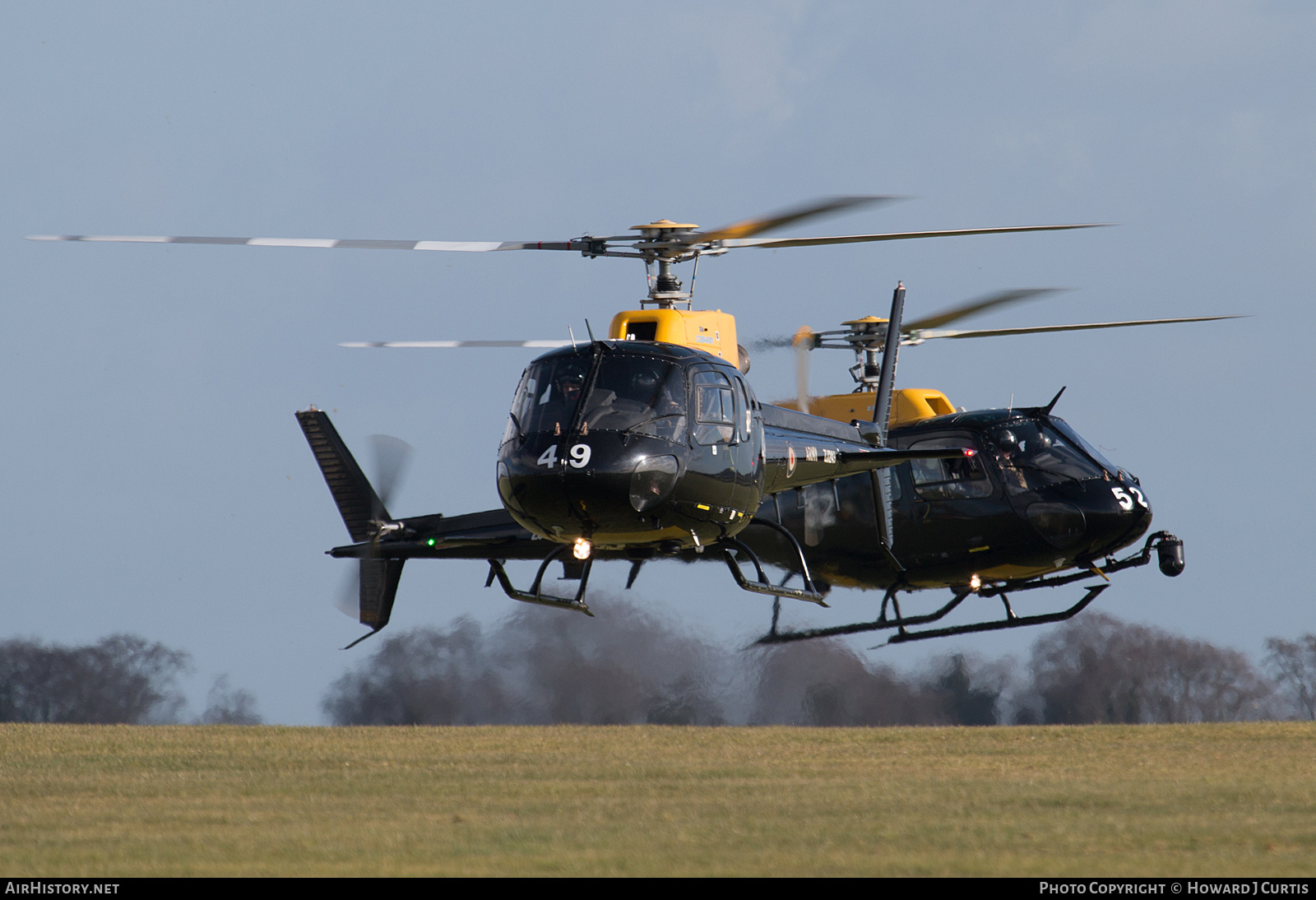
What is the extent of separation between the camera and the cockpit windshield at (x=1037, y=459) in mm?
18531

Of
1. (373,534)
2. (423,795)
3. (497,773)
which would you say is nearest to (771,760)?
(497,773)

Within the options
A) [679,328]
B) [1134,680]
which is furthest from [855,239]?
[1134,680]

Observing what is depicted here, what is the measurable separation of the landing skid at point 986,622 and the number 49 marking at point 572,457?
7.47m

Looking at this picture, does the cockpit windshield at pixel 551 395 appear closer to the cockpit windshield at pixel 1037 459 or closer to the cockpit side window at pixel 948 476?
the cockpit side window at pixel 948 476

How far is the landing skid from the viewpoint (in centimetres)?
1880

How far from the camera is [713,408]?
13555 mm

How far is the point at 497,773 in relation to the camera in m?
12.8

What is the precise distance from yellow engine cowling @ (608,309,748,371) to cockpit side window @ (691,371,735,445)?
1056 mm

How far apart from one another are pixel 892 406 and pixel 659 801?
11.4 m

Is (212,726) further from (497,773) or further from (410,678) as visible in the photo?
(497,773)

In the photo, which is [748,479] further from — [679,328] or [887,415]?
[887,415]

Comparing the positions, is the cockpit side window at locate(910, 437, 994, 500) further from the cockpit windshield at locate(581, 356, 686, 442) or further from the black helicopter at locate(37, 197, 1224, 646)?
the cockpit windshield at locate(581, 356, 686, 442)

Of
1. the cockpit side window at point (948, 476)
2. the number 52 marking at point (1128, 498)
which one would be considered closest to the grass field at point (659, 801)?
the number 52 marking at point (1128, 498)

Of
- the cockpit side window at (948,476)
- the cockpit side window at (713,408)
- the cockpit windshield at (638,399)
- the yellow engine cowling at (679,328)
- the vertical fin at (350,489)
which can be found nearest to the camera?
the cockpit windshield at (638,399)
